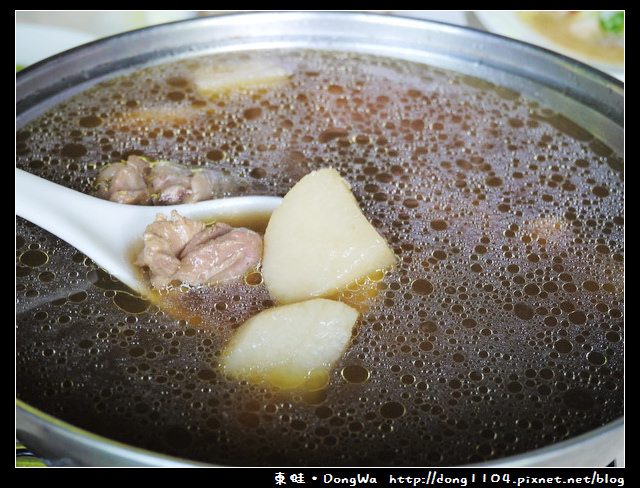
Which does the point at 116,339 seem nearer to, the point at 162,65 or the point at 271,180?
the point at 271,180

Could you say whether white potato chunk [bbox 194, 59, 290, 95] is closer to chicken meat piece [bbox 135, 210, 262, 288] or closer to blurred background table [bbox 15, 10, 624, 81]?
blurred background table [bbox 15, 10, 624, 81]

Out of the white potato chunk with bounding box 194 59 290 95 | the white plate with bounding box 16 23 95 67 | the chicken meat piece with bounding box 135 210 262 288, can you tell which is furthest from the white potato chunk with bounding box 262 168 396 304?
the white plate with bounding box 16 23 95 67

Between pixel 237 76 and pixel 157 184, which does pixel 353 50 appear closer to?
A: pixel 237 76

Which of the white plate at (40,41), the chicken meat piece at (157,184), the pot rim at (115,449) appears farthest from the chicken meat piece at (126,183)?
the white plate at (40,41)

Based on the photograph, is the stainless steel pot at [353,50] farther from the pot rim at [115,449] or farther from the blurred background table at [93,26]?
the pot rim at [115,449]

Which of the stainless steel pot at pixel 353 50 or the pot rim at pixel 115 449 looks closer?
the pot rim at pixel 115 449

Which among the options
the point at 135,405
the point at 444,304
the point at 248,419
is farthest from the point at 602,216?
the point at 135,405
